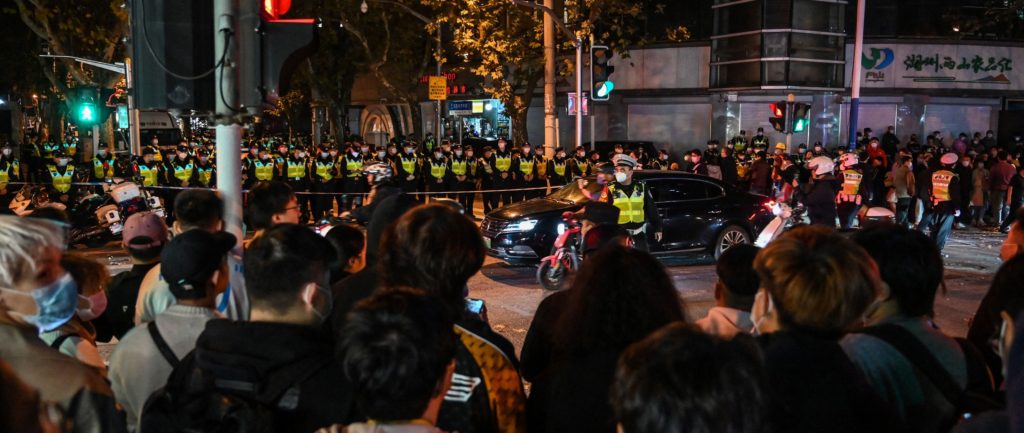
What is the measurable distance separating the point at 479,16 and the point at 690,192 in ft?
39.5

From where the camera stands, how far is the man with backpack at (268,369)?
91.9 inches

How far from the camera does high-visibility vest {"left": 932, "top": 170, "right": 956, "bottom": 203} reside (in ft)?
47.0

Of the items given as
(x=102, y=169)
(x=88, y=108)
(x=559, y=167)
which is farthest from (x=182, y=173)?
(x=559, y=167)

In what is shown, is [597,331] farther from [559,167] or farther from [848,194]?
[559,167]

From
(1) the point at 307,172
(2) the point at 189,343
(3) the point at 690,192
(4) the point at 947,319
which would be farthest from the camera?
(1) the point at 307,172

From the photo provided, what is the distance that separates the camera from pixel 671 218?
13078 millimetres

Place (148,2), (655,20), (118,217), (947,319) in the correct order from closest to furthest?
1. (148,2)
2. (947,319)
3. (118,217)
4. (655,20)

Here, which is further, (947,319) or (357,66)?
(357,66)

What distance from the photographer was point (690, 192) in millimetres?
13422

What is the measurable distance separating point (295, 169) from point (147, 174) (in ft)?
10.0

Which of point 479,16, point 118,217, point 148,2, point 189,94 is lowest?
point 118,217

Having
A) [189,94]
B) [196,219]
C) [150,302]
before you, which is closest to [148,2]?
[189,94]

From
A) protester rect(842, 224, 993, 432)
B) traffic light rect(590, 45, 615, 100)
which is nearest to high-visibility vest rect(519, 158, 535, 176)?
traffic light rect(590, 45, 615, 100)

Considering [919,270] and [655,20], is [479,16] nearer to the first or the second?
[655,20]
